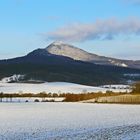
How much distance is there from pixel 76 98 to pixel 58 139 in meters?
106

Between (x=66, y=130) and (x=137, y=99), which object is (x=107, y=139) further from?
(x=137, y=99)

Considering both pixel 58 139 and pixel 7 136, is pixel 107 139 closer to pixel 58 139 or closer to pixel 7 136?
pixel 58 139

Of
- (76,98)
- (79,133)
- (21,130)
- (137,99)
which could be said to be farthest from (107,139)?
(76,98)

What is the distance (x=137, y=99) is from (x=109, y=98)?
816 cm

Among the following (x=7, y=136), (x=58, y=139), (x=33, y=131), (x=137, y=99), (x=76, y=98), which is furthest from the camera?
(x=76, y=98)

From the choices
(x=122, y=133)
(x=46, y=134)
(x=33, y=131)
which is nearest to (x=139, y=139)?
(x=122, y=133)

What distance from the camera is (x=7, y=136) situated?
34.2 m

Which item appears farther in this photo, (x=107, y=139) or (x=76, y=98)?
(x=76, y=98)

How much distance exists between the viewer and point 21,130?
38750 millimetres

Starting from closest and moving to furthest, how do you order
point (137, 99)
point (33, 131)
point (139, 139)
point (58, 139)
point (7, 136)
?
1. point (139, 139)
2. point (58, 139)
3. point (7, 136)
4. point (33, 131)
5. point (137, 99)

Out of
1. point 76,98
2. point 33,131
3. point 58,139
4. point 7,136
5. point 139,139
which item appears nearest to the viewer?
point 139,139

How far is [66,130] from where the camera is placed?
3822 cm

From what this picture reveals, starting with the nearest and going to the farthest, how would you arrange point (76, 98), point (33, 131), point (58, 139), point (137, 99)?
1. point (58, 139)
2. point (33, 131)
3. point (137, 99)
4. point (76, 98)

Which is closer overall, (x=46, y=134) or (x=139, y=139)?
(x=139, y=139)
